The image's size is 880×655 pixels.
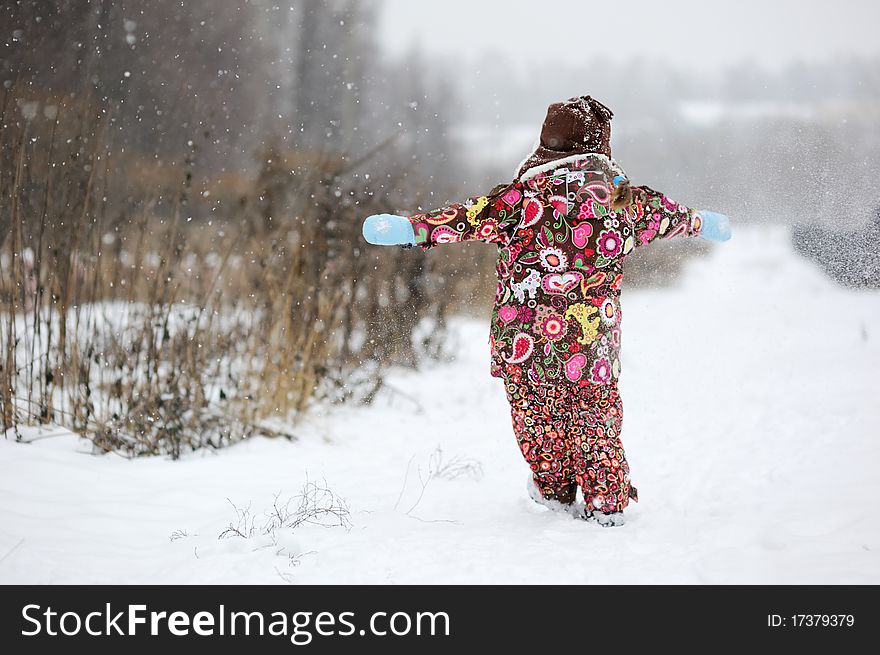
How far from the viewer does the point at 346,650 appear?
1457 millimetres

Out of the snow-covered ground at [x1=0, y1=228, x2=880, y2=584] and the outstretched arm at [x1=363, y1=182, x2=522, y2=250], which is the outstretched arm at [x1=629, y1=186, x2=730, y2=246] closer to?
the outstretched arm at [x1=363, y1=182, x2=522, y2=250]

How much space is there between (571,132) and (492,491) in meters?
1.32

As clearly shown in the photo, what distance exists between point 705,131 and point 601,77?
6.30 feet

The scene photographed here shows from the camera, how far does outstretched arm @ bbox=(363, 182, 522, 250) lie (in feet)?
6.43

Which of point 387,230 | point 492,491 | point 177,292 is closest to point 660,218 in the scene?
point 387,230

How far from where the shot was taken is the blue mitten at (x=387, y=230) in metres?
1.96

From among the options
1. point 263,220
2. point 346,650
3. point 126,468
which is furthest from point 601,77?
point 346,650

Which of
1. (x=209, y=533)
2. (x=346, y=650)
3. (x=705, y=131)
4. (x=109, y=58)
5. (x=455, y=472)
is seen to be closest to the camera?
(x=346, y=650)

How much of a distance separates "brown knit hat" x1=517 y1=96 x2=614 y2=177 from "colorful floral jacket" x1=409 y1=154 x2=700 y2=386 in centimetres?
4

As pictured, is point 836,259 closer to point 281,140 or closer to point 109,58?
point 281,140

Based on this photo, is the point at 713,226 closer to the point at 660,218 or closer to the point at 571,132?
the point at 660,218

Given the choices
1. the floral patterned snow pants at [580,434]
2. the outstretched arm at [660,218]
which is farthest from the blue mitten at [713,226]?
the floral patterned snow pants at [580,434]

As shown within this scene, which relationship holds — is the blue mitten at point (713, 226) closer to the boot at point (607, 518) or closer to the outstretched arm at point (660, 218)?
the outstretched arm at point (660, 218)

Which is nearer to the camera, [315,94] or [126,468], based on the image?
[126,468]
